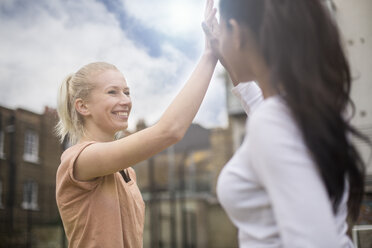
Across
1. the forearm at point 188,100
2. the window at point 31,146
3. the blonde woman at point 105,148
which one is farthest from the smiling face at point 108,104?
the window at point 31,146

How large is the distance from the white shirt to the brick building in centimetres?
1508

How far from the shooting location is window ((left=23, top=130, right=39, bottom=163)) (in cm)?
2050

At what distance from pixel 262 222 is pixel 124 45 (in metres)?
2.24

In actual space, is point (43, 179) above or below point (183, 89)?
above

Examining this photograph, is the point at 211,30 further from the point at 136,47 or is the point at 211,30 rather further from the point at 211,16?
the point at 136,47

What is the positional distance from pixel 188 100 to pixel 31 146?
20.9m

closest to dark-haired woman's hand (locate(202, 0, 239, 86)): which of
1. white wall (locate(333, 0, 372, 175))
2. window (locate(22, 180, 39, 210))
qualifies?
white wall (locate(333, 0, 372, 175))

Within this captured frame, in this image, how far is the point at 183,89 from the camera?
1536 millimetres

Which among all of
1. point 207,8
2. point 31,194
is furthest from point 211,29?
point 31,194

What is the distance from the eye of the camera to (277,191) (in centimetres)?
95

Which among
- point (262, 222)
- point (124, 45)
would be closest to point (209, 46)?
point (262, 222)

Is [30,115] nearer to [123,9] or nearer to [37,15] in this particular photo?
[37,15]

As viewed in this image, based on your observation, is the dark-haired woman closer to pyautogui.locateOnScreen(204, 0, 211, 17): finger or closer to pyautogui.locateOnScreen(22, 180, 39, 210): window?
pyautogui.locateOnScreen(204, 0, 211, 17): finger

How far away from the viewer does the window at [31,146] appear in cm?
2050
